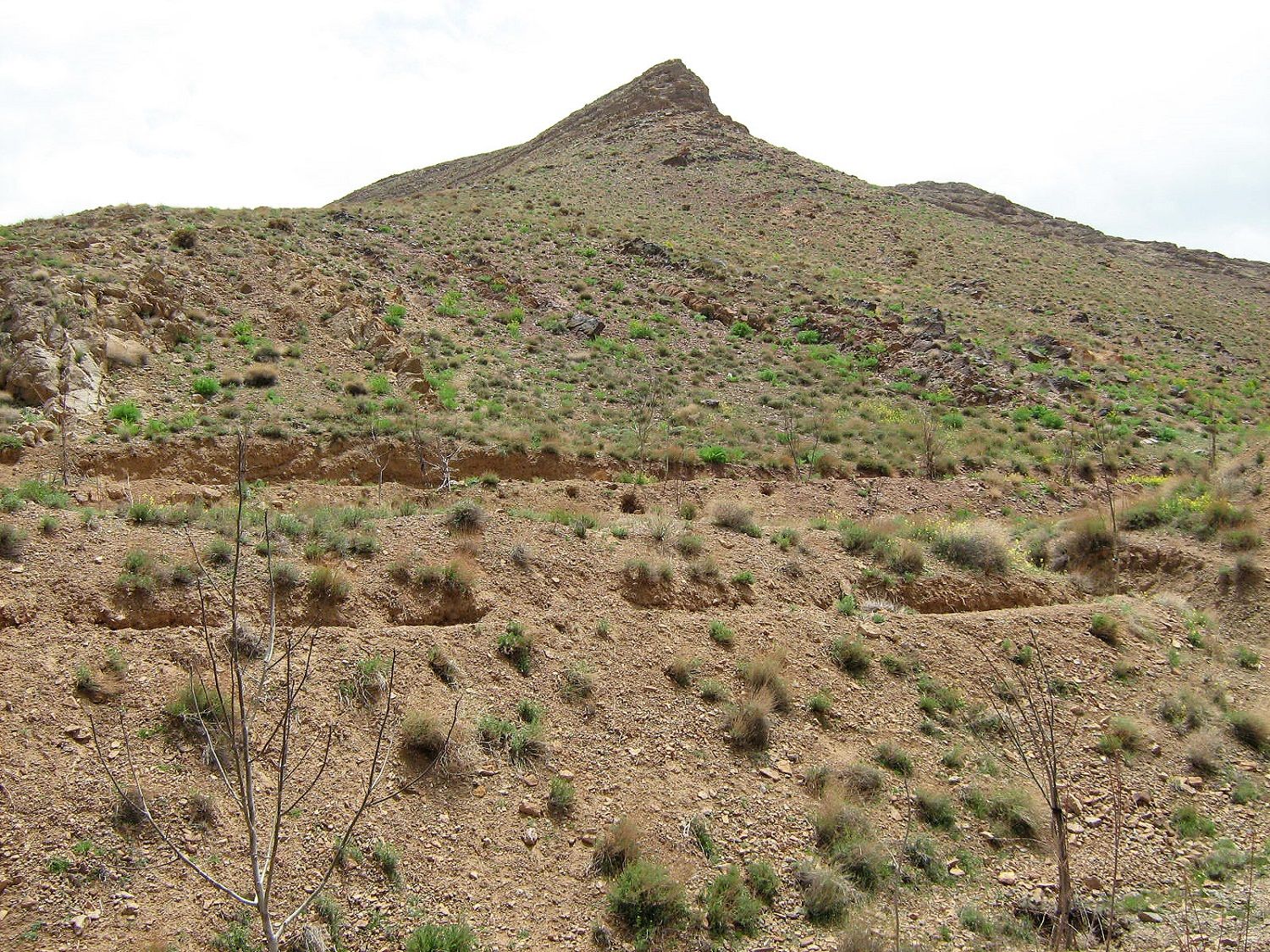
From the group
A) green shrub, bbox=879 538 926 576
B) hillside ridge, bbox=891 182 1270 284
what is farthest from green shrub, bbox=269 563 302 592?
hillside ridge, bbox=891 182 1270 284

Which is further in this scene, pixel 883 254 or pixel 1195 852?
pixel 883 254

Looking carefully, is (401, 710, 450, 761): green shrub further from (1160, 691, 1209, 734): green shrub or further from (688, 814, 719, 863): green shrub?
(1160, 691, 1209, 734): green shrub

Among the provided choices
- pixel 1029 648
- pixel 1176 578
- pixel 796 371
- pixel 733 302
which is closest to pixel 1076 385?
pixel 796 371

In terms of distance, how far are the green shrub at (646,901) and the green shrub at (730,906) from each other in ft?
0.82

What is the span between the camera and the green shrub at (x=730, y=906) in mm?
6867

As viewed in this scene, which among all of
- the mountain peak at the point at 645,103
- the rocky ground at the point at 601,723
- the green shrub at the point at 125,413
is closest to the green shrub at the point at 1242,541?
the rocky ground at the point at 601,723

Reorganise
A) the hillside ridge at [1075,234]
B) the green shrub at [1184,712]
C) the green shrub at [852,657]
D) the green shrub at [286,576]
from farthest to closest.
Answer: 1. the hillside ridge at [1075,234]
2. the green shrub at [852,657]
3. the green shrub at [1184,712]
4. the green shrub at [286,576]

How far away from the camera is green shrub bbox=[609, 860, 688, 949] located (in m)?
6.71

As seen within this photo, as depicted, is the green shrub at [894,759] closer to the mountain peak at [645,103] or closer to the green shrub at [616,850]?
the green shrub at [616,850]

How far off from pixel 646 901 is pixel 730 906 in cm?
81

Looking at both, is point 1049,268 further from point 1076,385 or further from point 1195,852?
point 1195,852

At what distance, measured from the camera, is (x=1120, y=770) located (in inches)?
370

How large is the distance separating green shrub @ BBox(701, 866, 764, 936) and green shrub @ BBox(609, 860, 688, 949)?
0.82ft

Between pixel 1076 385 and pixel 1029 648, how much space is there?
59.8 ft
